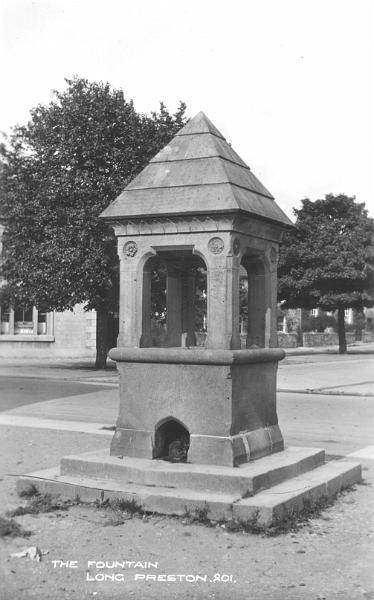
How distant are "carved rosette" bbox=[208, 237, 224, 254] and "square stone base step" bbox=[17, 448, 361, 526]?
1.94 meters

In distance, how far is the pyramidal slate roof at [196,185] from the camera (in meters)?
6.64

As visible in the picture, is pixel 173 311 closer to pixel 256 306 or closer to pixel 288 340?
pixel 256 306

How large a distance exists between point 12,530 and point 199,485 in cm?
154

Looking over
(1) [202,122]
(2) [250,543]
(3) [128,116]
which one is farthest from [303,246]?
(2) [250,543]

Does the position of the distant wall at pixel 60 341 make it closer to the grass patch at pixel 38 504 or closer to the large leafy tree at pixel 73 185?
the large leafy tree at pixel 73 185

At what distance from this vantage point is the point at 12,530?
538 centimetres

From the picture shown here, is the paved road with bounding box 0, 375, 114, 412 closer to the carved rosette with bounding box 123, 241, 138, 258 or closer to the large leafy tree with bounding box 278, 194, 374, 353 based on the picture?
the carved rosette with bounding box 123, 241, 138, 258

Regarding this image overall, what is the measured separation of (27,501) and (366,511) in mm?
2936

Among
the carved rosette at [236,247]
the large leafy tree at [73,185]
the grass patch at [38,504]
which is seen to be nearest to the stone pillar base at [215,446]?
the grass patch at [38,504]

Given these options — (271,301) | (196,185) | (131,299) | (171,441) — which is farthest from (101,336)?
(196,185)

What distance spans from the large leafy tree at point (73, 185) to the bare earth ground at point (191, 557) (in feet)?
53.0

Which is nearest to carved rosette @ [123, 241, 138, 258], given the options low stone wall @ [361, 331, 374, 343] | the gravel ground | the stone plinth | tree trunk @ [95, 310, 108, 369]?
the stone plinth

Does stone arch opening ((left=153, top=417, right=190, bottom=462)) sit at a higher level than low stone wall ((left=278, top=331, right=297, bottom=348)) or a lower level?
lower

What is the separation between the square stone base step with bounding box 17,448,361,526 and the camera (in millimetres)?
5582
